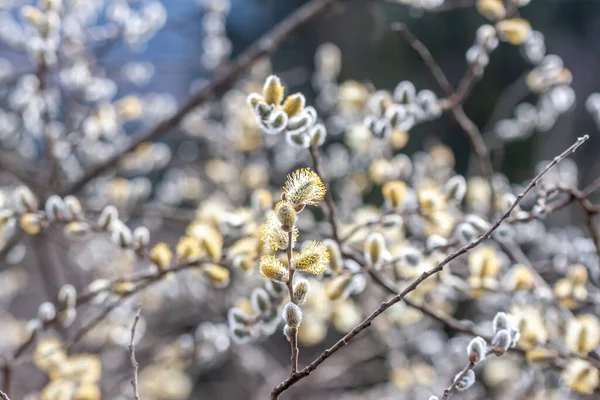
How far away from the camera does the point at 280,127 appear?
62 centimetres

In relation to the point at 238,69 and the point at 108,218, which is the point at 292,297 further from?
the point at 238,69

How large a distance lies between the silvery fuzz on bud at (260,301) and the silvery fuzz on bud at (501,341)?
28 cm

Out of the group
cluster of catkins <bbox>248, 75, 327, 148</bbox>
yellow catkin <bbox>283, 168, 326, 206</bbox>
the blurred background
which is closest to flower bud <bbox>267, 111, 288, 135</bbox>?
cluster of catkins <bbox>248, 75, 327, 148</bbox>

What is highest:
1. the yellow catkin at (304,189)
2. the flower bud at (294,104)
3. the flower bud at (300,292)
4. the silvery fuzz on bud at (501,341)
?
the flower bud at (294,104)

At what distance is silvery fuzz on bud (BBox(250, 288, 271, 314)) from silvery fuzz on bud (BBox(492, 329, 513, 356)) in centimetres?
28

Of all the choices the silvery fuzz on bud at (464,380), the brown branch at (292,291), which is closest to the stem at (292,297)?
the brown branch at (292,291)

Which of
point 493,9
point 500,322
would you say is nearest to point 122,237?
point 500,322

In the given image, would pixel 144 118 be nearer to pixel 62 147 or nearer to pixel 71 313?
pixel 62 147

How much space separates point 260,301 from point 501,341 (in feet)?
0.96

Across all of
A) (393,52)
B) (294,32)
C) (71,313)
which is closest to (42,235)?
(71,313)

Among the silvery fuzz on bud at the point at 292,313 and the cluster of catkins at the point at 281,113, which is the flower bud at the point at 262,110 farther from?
the silvery fuzz on bud at the point at 292,313

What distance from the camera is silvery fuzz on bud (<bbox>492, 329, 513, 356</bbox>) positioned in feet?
1.89

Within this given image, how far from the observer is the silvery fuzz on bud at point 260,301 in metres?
0.70

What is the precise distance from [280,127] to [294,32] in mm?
715
